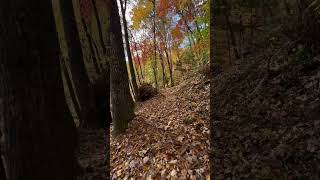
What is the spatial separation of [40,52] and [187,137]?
2.83m

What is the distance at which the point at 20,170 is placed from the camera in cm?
331

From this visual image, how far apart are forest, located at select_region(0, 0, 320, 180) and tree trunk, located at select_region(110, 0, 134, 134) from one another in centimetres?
2

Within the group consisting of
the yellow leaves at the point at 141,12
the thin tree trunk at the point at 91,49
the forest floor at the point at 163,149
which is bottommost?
the forest floor at the point at 163,149

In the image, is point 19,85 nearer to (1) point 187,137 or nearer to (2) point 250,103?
(1) point 187,137

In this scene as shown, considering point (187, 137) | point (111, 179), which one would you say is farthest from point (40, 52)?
point (187, 137)

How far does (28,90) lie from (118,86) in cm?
328

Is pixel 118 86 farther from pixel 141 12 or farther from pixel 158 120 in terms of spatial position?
pixel 141 12

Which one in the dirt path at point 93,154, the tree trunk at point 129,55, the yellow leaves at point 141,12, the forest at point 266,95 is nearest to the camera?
the forest at point 266,95

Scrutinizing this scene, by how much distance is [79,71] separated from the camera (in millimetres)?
7934

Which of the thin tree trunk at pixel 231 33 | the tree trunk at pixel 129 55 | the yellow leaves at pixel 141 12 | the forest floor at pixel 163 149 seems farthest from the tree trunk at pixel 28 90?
the yellow leaves at pixel 141 12

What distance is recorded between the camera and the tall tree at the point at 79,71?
308 inches

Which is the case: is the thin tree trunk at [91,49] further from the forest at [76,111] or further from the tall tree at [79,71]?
the tall tree at [79,71]

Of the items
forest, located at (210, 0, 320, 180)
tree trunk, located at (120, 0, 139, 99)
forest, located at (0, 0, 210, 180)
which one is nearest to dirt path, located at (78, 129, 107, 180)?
forest, located at (0, 0, 210, 180)

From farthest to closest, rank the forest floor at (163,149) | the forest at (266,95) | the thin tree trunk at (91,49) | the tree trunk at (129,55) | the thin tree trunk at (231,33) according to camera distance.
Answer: the tree trunk at (129,55)
the thin tree trunk at (231,33)
the thin tree trunk at (91,49)
the forest floor at (163,149)
the forest at (266,95)
